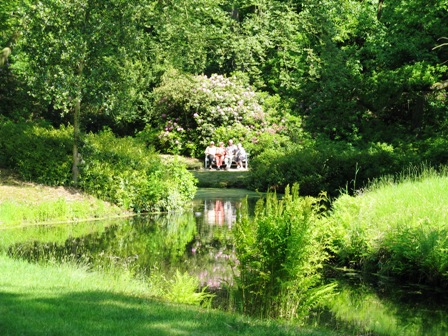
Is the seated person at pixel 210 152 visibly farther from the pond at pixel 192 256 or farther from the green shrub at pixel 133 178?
the pond at pixel 192 256

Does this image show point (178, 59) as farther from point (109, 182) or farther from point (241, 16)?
point (241, 16)

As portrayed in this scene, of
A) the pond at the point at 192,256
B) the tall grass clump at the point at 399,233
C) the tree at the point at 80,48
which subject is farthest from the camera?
the tree at the point at 80,48

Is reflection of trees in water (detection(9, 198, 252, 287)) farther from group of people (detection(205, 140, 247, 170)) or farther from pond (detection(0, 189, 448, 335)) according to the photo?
group of people (detection(205, 140, 247, 170))

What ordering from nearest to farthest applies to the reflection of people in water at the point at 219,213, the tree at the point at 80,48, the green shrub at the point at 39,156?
the tree at the point at 80,48 → the reflection of people in water at the point at 219,213 → the green shrub at the point at 39,156

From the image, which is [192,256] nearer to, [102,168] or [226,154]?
[102,168]

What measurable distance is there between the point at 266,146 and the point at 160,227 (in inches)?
554

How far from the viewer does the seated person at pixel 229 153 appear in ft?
91.9

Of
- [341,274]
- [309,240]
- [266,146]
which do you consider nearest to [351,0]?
[266,146]

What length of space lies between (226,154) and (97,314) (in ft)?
73.9

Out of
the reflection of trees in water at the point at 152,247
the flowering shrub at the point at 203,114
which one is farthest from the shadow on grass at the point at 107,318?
the flowering shrub at the point at 203,114

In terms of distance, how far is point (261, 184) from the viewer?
76.9 ft

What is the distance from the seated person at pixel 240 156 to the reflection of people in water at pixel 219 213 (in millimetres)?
7782

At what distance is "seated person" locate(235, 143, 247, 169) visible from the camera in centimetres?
2836

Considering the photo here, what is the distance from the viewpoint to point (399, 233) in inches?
446
